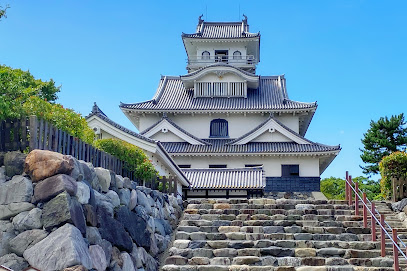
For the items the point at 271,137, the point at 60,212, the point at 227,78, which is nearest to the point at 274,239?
the point at 60,212

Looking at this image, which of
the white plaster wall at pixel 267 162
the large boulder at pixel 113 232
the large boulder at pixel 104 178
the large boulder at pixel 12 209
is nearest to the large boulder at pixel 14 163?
A: the large boulder at pixel 12 209

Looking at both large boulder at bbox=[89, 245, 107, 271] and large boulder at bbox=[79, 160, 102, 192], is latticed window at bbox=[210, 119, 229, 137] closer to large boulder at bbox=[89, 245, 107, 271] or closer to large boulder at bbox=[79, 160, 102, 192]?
large boulder at bbox=[79, 160, 102, 192]

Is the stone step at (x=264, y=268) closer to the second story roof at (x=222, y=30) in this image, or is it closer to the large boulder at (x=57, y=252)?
the large boulder at (x=57, y=252)

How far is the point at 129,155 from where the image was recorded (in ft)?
39.7

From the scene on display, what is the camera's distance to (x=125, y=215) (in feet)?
30.4

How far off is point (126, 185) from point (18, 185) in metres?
2.99

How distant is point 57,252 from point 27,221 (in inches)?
26.8

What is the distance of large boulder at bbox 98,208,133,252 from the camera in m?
8.19

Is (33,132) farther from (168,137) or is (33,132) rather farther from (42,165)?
(168,137)

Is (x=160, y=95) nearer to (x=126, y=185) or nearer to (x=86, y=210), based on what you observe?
(x=126, y=185)

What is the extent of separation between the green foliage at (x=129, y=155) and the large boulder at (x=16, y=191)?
15.2ft

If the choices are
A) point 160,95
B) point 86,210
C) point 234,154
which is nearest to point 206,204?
point 86,210

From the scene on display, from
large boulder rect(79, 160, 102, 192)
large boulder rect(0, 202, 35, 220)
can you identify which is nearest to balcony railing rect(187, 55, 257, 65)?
large boulder rect(79, 160, 102, 192)

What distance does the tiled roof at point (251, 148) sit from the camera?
28891 millimetres
